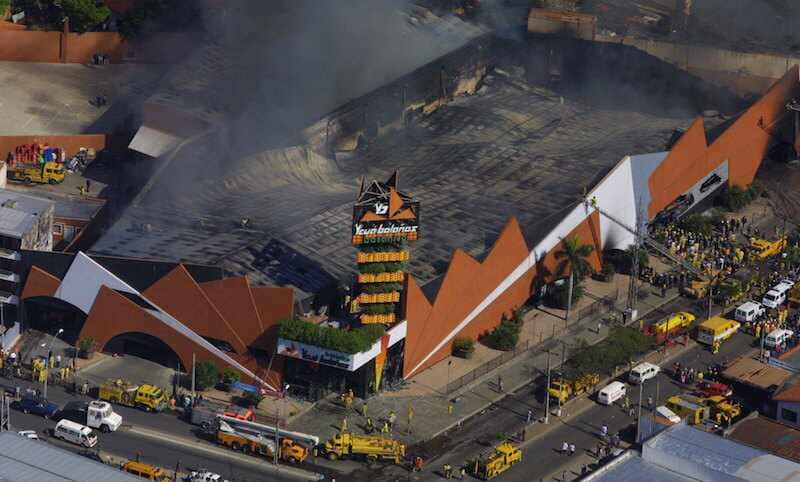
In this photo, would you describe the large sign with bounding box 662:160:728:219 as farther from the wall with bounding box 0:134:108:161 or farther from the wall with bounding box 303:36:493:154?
the wall with bounding box 0:134:108:161

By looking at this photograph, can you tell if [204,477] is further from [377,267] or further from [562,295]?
[562,295]

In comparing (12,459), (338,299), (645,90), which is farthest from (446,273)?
(645,90)

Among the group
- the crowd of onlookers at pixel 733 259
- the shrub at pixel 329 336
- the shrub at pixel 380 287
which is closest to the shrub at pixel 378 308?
the shrub at pixel 380 287

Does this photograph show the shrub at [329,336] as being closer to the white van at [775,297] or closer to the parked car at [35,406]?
the parked car at [35,406]

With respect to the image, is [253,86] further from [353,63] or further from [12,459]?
[12,459]

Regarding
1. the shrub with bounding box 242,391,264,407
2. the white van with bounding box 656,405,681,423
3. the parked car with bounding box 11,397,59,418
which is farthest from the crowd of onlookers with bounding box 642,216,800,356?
the parked car with bounding box 11,397,59,418
